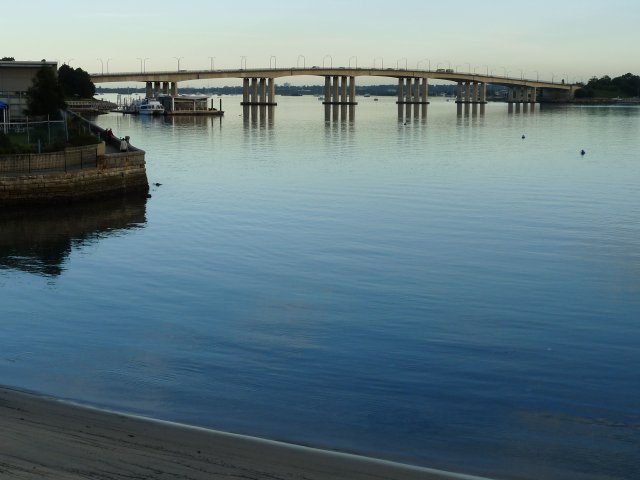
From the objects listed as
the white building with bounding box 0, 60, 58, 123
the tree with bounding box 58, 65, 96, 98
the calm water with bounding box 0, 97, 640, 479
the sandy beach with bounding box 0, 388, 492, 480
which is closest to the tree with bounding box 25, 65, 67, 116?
the white building with bounding box 0, 60, 58, 123

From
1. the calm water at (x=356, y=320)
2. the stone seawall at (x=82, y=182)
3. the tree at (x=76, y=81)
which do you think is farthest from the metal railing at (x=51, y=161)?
the tree at (x=76, y=81)

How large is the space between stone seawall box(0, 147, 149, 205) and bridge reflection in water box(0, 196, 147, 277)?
467mm

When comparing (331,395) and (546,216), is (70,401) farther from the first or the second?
(546,216)

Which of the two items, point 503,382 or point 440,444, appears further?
point 503,382

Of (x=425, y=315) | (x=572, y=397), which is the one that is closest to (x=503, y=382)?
(x=572, y=397)

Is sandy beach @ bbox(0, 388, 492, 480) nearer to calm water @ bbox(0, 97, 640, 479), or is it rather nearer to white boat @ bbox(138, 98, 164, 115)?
calm water @ bbox(0, 97, 640, 479)

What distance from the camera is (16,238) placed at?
31.7m

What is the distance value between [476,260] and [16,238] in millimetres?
16217

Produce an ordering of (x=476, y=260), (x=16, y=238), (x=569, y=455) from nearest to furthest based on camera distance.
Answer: (x=569, y=455), (x=476, y=260), (x=16, y=238)

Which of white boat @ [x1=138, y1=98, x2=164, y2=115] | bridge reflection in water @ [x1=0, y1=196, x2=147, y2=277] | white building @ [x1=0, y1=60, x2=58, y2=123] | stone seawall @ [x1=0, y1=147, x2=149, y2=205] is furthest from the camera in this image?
white boat @ [x1=138, y1=98, x2=164, y2=115]

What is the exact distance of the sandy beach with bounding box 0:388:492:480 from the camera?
34.2 feet

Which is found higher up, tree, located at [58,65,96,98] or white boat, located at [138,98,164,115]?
tree, located at [58,65,96,98]

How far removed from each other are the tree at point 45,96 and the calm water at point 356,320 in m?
25.9

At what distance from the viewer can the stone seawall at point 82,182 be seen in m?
37.8
